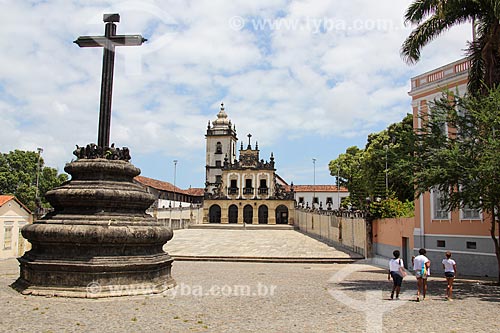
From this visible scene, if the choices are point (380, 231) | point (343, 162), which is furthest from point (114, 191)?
point (343, 162)

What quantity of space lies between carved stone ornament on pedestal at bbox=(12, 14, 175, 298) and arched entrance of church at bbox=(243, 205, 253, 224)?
49597 mm

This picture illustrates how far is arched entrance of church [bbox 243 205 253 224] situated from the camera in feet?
194

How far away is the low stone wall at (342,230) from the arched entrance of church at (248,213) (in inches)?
986

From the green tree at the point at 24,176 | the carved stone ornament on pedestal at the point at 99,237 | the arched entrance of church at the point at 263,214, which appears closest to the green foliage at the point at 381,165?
the carved stone ornament on pedestal at the point at 99,237

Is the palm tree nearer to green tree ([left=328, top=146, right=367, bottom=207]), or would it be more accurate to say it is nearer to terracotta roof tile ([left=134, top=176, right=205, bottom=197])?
green tree ([left=328, top=146, right=367, bottom=207])

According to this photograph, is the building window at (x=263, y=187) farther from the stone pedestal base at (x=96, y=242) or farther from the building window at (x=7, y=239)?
the stone pedestal base at (x=96, y=242)

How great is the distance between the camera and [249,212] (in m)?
→ 59.4

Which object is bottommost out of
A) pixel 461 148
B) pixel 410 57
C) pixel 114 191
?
pixel 114 191

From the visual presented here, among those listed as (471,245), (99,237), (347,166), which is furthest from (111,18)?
(347,166)

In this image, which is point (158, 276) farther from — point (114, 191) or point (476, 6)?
point (476, 6)

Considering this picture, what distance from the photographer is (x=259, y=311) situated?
757 centimetres

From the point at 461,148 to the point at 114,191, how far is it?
7.76 metres

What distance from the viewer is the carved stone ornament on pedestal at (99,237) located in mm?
8305

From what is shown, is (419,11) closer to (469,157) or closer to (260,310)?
(469,157)
